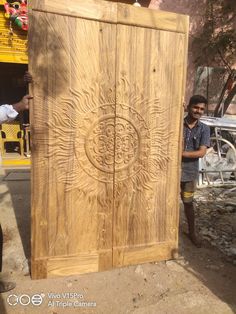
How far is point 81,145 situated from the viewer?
2.71 metres

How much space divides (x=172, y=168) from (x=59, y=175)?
115 cm

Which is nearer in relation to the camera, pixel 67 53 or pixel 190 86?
pixel 67 53

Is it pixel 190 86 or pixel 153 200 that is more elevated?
pixel 190 86

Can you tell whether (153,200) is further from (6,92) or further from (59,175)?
(6,92)

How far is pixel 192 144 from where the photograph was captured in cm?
346

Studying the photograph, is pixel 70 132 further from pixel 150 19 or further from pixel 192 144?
pixel 192 144

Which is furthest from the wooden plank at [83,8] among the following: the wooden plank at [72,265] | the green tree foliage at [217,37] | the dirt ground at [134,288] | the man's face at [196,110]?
the green tree foliage at [217,37]

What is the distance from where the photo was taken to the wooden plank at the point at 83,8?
2.42m

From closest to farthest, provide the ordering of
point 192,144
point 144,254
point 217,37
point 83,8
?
point 83,8, point 144,254, point 192,144, point 217,37

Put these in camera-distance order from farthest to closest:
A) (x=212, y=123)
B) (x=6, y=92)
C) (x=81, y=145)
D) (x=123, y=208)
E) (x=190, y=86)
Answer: (x=6, y=92), (x=190, y=86), (x=212, y=123), (x=123, y=208), (x=81, y=145)

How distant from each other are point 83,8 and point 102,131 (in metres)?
1.04

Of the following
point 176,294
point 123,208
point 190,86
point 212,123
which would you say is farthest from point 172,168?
point 190,86

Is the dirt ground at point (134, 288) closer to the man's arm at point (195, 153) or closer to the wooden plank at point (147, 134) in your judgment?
the wooden plank at point (147, 134)

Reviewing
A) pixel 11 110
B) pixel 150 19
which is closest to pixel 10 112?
pixel 11 110
